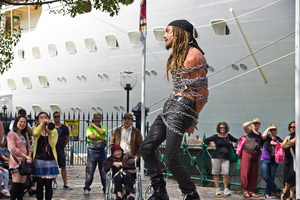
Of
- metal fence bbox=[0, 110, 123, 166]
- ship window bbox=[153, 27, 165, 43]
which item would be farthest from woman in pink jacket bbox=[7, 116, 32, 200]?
ship window bbox=[153, 27, 165, 43]

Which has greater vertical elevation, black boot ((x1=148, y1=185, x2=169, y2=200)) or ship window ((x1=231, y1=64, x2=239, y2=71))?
ship window ((x1=231, y1=64, x2=239, y2=71))

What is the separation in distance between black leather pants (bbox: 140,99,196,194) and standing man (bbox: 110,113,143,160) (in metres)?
4.30

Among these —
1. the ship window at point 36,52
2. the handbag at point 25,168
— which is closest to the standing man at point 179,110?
the handbag at point 25,168

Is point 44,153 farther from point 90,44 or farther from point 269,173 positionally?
point 90,44

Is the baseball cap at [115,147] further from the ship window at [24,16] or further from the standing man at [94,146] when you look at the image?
the ship window at [24,16]

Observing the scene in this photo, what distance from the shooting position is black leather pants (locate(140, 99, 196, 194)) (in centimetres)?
480

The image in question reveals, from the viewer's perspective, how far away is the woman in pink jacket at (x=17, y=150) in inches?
324

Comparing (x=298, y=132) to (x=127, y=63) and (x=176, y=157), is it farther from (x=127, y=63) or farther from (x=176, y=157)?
(x=127, y=63)

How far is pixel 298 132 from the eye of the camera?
5.62 m

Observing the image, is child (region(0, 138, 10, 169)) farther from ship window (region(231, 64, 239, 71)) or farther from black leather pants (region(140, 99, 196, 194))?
ship window (region(231, 64, 239, 71))

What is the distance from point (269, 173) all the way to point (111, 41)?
495 inches

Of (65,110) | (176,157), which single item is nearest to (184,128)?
(176,157)

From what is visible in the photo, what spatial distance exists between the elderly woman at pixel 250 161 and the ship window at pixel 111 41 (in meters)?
11.8

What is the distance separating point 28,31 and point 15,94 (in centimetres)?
334
